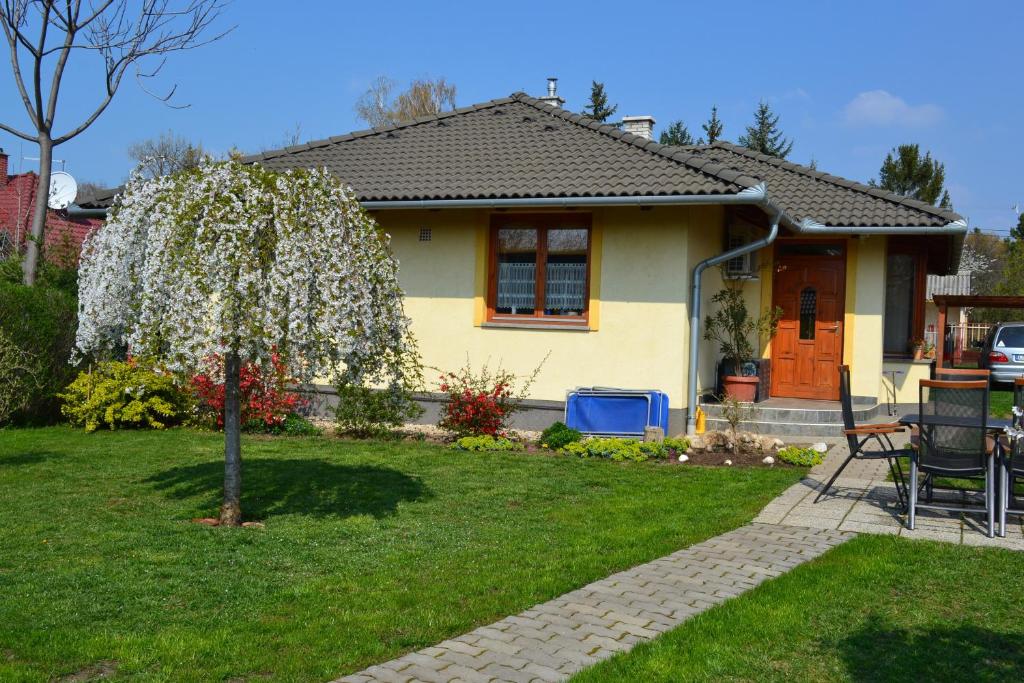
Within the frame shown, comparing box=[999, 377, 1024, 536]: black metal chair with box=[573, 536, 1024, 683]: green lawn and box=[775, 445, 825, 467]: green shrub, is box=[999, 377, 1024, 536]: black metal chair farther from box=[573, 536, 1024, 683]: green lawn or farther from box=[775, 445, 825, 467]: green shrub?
box=[775, 445, 825, 467]: green shrub

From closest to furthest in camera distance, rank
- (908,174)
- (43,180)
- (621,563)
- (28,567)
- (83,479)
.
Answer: (28,567) → (621,563) → (83,479) → (43,180) → (908,174)

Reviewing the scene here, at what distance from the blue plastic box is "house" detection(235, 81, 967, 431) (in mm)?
436

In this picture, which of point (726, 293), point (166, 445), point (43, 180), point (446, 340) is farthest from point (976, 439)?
point (43, 180)

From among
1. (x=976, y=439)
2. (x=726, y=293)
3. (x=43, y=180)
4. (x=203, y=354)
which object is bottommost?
(x=976, y=439)

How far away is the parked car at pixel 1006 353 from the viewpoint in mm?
21969

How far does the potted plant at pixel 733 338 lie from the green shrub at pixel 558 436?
2.81 metres

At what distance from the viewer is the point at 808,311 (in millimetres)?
15188

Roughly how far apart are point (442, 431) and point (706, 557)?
6.85m

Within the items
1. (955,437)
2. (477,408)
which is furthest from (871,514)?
(477,408)

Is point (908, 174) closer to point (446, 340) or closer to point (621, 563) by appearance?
point (446, 340)

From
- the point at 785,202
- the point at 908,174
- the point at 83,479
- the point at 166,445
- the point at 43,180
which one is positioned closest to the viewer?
the point at 83,479

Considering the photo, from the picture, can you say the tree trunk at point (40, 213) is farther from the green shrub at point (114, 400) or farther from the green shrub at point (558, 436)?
the green shrub at point (558, 436)

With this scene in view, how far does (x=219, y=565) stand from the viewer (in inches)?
237

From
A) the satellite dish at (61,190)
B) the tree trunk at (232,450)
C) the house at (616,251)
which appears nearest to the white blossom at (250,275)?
the tree trunk at (232,450)
